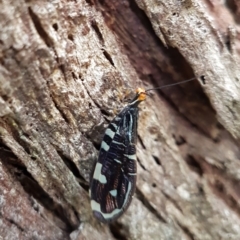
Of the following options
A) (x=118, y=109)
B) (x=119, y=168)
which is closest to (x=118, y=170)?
(x=119, y=168)

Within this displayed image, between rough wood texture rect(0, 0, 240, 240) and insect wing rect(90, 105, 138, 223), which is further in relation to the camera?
insect wing rect(90, 105, 138, 223)

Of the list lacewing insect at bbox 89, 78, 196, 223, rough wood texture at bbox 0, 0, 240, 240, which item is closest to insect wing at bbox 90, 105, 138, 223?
lacewing insect at bbox 89, 78, 196, 223

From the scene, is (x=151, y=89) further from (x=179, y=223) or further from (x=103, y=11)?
(x=179, y=223)

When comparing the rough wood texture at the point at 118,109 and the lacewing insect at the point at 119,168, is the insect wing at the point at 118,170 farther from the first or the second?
the rough wood texture at the point at 118,109

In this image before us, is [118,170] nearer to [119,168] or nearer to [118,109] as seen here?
[119,168]

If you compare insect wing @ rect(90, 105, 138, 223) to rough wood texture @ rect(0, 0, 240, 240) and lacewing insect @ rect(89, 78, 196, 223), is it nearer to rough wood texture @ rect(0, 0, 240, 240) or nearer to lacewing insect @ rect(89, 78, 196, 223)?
lacewing insect @ rect(89, 78, 196, 223)
